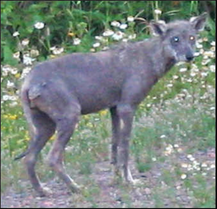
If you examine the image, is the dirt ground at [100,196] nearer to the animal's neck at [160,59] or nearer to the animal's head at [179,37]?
the animal's neck at [160,59]

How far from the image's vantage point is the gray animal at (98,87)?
9.11m

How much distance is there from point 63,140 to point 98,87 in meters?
0.69

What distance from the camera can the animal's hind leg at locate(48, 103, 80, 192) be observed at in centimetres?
909

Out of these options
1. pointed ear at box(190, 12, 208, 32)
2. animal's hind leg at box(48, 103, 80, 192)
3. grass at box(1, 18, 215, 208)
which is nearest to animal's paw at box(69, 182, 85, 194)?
animal's hind leg at box(48, 103, 80, 192)

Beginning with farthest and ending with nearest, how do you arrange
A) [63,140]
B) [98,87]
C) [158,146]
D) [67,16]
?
[67,16]
[158,146]
[98,87]
[63,140]

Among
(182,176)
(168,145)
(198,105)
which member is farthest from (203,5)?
(182,176)

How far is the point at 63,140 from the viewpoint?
9.13m

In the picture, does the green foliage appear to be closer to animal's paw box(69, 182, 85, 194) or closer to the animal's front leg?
the animal's front leg

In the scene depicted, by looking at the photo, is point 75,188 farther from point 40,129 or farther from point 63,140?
point 40,129

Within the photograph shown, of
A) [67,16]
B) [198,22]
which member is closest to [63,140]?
[198,22]

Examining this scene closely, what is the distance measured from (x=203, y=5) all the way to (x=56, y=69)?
732cm

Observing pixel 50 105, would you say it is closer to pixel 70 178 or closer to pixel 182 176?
pixel 70 178

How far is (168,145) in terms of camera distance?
10406 mm

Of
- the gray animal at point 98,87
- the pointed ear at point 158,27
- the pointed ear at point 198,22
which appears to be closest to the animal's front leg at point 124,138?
the gray animal at point 98,87
